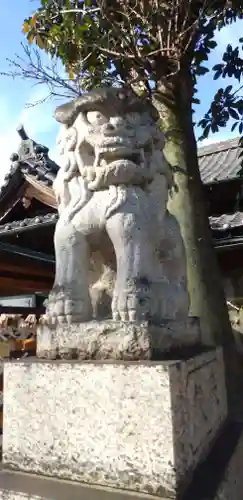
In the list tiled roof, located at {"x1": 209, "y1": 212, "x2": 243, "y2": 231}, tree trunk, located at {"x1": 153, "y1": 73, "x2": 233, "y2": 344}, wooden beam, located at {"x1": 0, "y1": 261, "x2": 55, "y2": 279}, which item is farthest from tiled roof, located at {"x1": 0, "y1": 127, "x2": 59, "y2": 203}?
tree trunk, located at {"x1": 153, "y1": 73, "x2": 233, "y2": 344}

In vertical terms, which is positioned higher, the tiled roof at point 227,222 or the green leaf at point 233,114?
the green leaf at point 233,114

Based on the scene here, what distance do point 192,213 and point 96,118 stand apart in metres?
1.57

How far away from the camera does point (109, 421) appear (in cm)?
119

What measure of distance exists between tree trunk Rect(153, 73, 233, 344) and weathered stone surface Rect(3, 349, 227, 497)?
4.50 feet

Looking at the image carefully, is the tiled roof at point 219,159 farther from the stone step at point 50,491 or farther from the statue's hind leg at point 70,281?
the stone step at point 50,491

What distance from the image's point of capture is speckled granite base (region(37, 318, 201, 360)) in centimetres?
125

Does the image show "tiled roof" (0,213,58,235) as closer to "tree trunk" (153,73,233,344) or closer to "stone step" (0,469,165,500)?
"tree trunk" (153,73,233,344)

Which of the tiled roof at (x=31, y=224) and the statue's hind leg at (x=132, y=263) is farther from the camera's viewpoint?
the tiled roof at (x=31, y=224)

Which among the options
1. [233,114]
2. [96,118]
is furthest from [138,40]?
[96,118]

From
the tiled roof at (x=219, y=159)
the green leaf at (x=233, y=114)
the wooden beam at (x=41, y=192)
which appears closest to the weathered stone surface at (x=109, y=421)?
the green leaf at (x=233, y=114)

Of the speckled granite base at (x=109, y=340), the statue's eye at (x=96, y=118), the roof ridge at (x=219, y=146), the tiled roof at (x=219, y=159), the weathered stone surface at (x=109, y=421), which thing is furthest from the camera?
the roof ridge at (x=219, y=146)

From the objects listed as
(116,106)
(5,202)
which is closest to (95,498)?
(116,106)

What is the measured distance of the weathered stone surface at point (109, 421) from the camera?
3.68 ft

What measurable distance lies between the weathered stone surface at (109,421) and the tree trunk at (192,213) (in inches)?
54.0
